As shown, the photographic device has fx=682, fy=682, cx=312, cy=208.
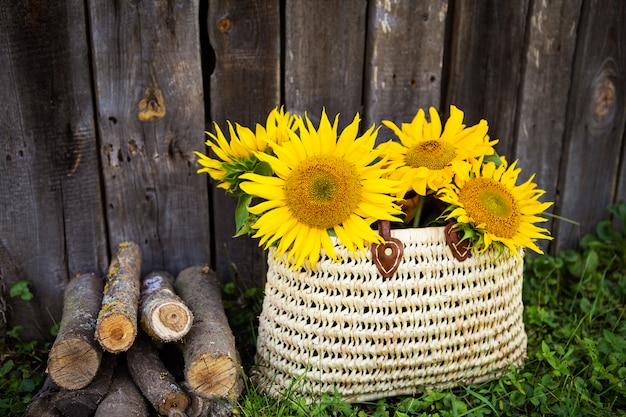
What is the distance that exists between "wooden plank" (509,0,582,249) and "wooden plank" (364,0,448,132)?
0.35 m

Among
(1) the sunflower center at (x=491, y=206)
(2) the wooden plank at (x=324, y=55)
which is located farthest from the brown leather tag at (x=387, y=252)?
(2) the wooden plank at (x=324, y=55)

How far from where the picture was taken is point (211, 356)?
6.13 feet

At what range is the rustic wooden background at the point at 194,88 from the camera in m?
2.13

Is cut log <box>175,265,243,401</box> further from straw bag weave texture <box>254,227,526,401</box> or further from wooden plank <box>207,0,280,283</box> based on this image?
wooden plank <box>207,0,280,283</box>

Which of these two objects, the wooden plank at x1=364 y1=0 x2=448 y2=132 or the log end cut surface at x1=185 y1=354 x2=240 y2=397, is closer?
the log end cut surface at x1=185 y1=354 x2=240 y2=397

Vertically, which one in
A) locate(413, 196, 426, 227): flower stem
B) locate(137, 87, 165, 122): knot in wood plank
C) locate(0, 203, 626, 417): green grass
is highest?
locate(137, 87, 165, 122): knot in wood plank

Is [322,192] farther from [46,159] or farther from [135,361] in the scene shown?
[46,159]

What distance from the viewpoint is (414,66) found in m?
2.38

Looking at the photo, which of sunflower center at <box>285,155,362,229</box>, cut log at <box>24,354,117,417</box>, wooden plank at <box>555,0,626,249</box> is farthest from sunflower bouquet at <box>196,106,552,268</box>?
wooden plank at <box>555,0,626,249</box>

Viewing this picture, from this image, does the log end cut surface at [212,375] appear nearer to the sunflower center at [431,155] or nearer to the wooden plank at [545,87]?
the sunflower center at [431,155]

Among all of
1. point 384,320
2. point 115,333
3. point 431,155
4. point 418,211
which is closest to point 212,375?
point 115,333

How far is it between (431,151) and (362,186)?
0.82 feet

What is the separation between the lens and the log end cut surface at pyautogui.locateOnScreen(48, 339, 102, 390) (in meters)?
1.83

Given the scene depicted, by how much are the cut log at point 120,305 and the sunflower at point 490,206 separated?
0.94 metres
